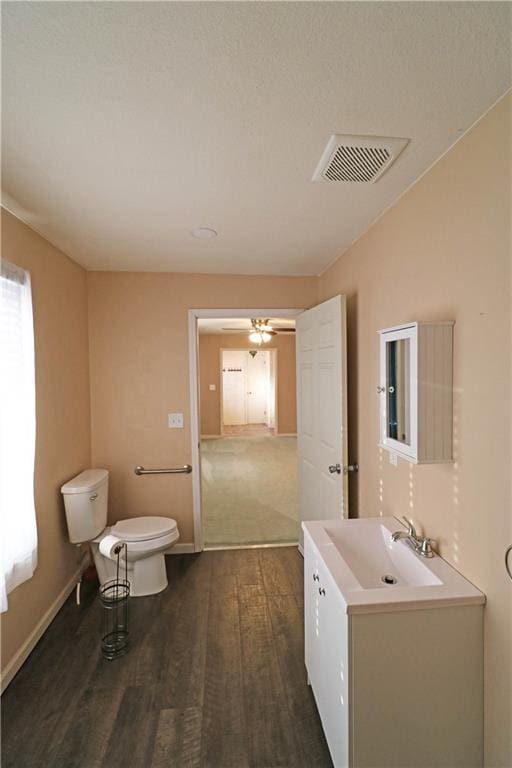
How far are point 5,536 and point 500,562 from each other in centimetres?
207

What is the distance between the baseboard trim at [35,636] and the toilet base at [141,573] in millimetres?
179

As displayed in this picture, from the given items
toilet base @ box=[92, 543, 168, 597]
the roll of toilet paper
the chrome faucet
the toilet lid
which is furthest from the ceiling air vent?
toilet base @ box=[92, 543, 168, 597]

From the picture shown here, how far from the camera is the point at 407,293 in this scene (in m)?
1.75

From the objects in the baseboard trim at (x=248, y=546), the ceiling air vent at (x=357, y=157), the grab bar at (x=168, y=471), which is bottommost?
the baseboard trim at (x=248, y=546)

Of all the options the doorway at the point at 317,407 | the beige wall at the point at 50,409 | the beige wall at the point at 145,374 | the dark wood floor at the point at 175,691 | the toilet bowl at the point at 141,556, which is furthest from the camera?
the beige wall at the point at 145,374

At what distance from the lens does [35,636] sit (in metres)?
2.10

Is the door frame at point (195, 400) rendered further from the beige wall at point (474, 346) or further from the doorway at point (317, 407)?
the beige wall at point (474, 346)

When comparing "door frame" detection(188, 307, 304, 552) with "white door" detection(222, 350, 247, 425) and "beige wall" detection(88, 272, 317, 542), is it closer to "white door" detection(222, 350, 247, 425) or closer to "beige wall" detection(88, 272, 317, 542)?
"beige wall" detection(88, 272, 317, 542)

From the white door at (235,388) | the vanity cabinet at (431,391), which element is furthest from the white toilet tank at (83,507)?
the white door at (235,388)

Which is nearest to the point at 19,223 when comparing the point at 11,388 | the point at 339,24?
the point at 11,388

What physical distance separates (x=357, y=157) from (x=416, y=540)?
1.57 metres

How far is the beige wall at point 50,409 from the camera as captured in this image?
1.98 metres

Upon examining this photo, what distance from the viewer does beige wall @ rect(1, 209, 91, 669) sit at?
1.98 metres

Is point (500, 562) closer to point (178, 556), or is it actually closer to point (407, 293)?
point (407, 293)
